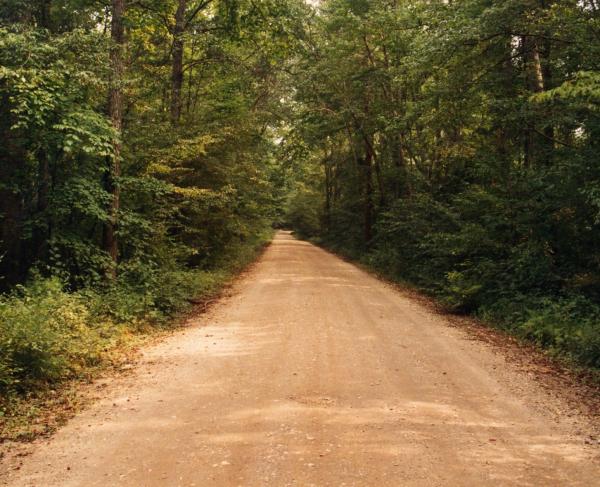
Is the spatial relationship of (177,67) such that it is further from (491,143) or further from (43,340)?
(43,340)

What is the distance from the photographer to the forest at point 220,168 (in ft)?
27.4

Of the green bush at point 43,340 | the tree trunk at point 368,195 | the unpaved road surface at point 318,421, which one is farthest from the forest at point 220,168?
the tree trunk at point 368,195

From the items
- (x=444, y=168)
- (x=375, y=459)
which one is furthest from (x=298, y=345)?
(x=444, y=168)

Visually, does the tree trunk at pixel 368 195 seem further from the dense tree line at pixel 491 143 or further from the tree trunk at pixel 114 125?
the tree trunk at pixel 114 125

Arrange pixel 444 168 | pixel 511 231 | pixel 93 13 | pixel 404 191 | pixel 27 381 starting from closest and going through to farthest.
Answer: pixel 27 381, pixel 511 231, pixel 93 13, pixel 444 168, pixel 404 191

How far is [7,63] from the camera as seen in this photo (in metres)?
8.24

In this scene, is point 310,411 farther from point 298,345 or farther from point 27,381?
point 27,381

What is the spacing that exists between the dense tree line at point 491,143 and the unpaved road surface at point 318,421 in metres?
2.99

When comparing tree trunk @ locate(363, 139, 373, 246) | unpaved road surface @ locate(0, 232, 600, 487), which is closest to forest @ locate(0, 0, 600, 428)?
unpaved road surface @ locate(0, 232, 600, 487)

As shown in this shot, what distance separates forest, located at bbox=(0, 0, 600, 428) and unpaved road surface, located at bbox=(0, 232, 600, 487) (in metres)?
1.48

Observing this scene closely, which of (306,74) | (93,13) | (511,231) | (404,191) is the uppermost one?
(306,74)

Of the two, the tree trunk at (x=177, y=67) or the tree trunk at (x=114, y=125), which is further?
the tree trunk at (x=177, y=67)

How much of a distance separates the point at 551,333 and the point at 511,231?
408 cm

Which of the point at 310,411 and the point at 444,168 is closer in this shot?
the point at 310,411
